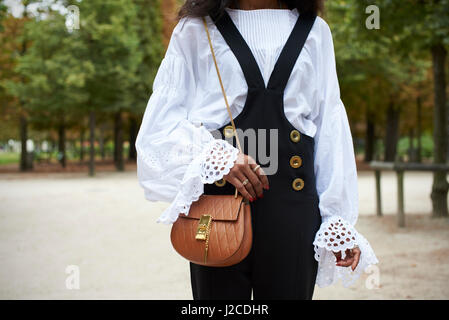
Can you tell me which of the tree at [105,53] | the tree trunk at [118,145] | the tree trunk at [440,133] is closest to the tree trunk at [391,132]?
the tree at [105,53]

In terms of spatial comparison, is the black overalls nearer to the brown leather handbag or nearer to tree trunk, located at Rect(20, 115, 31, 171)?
the brown leather handbag

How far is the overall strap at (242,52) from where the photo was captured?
1.63 metres

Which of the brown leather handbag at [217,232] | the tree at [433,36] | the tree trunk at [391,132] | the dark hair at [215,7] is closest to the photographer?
the brown leather handbag at [217,232]

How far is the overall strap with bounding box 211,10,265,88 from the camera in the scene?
1.63m

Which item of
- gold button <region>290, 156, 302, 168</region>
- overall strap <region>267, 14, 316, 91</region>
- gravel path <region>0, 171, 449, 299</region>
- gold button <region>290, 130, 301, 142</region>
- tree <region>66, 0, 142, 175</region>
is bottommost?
gravel path <region>0, 171, 449, 299</region>

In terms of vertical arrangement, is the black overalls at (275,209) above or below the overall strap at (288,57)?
below

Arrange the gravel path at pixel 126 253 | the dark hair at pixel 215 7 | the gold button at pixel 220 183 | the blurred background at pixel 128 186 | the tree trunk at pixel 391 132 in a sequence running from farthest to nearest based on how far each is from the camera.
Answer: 1. the tree trunk at pixel 391 132
2. the blurred background at pixel 128 186
3. the gravel path at pixel 126 253
4. the dark hair at pixel 215 7
5. the gold button at pixel 220 183

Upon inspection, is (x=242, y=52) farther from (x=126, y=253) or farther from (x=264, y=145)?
(x=126, y=253)

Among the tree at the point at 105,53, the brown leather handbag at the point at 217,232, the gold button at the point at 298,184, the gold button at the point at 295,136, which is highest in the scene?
the tree at the point at 105,53

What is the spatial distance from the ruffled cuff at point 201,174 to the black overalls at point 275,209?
0.07m

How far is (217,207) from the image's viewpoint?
1.51 metres

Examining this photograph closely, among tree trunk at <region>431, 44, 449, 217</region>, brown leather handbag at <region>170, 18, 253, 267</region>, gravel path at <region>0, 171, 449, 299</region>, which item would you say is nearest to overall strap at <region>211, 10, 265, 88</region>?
brown leather handbag at <region>170, 18, 253, 267</region>

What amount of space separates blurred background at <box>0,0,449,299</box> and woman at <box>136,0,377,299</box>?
29cm

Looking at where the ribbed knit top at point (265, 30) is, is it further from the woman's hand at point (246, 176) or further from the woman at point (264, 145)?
the woman's hand at point (246, 176)
